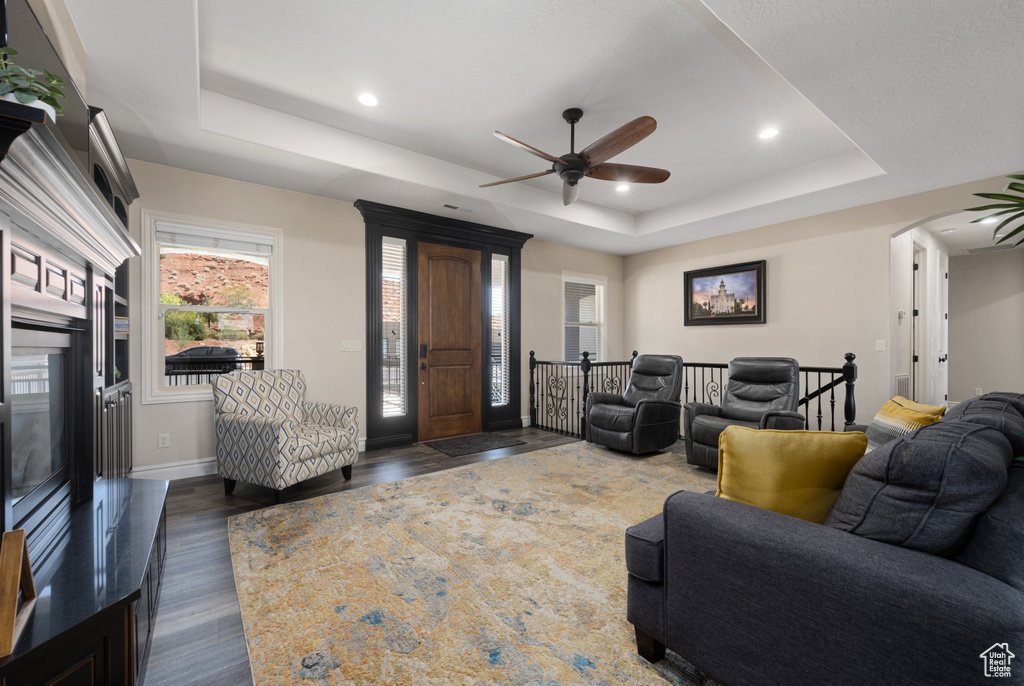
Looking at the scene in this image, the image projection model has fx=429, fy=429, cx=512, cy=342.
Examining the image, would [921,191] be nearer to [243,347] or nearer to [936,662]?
[936,662]

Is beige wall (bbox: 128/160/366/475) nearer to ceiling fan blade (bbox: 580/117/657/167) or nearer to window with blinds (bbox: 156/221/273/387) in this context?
window with blinds (bbox: 156/221/273/387)

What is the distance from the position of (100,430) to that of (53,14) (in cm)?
189

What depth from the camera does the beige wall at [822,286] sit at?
4.32 m

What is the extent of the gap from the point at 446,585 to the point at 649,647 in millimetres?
933

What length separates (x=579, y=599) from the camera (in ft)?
6.22

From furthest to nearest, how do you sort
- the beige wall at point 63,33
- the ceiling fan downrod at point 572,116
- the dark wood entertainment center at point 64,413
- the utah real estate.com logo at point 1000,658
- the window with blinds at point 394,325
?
the window with blinds at point 394,325 < the ceiling fan downrod at point 572,116 < the beige wall at point 63,33 < the dark wood entertainment center at point 64,413 < the utah real estate.com logo at point 1000,658

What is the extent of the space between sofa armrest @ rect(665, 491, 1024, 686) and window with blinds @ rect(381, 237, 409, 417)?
3.77m

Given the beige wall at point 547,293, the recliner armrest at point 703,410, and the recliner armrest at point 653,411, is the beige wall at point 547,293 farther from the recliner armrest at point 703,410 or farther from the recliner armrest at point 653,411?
the recliner armrest at point 703,410

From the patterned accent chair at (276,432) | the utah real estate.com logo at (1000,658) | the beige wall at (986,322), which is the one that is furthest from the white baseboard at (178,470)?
the beige wall at (986,322)

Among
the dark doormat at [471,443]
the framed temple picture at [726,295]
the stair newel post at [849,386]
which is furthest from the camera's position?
the framed temple picture at [726,295]

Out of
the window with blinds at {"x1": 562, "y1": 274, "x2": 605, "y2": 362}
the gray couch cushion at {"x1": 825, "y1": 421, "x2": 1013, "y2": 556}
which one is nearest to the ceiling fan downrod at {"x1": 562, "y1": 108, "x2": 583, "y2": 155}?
the gray couch cushion at {"x1": 825, "y1": 421, "x2": 1013, "y2": 556}

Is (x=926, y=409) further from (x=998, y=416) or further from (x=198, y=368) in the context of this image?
(x=198, y=368)

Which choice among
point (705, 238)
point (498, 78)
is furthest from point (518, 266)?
point (498, 78)

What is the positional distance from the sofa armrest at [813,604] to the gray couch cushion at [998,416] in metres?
0.60
